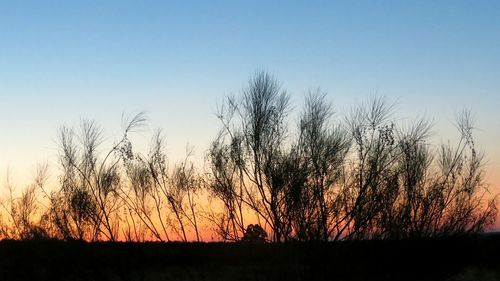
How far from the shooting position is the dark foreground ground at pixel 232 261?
1516 cm

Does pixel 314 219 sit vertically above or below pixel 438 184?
below

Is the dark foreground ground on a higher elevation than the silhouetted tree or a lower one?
lower

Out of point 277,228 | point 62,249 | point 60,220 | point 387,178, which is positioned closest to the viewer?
point 62,249

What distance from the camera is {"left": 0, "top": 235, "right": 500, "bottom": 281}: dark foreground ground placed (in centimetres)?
1516

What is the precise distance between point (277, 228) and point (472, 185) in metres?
12.9

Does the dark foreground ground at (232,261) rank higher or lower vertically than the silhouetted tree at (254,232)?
lower

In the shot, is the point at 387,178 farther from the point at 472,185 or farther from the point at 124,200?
the point at 124,200

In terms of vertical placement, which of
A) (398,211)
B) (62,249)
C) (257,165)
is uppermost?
(257,165)

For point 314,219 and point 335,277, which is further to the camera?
point 314,219

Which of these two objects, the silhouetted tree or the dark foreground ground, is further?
the silhouetted tree

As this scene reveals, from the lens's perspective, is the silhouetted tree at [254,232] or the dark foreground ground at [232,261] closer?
the dark foreground ground at [232,261]

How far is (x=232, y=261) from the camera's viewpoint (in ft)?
57.7

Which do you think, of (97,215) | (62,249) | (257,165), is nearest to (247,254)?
(62,249)

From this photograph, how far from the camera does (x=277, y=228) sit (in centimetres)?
2509
